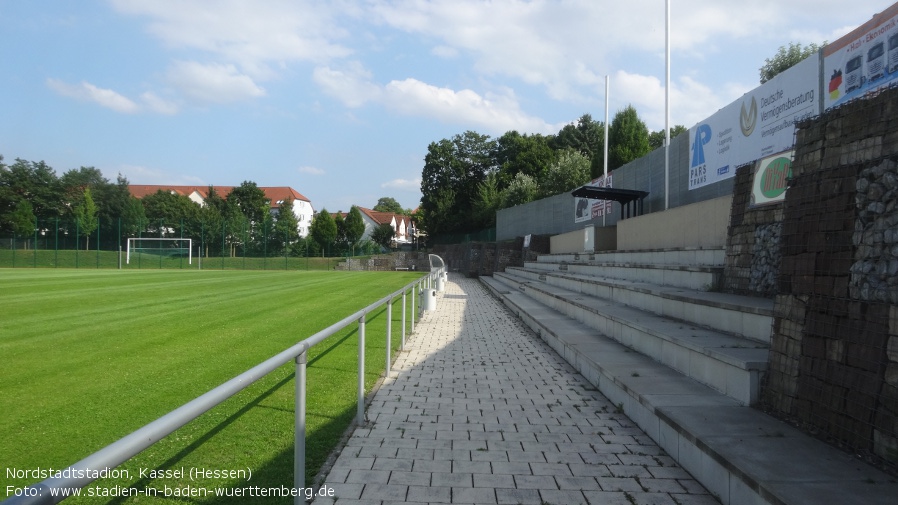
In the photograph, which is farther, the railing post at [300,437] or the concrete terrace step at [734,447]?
the railing post at [300,437]

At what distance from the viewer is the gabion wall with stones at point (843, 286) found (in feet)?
9.80

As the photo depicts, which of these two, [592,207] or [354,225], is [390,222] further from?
[592,207]

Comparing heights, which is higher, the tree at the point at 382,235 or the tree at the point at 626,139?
the tree at the point at 626,139

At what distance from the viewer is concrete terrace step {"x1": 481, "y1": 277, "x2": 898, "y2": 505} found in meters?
2.67

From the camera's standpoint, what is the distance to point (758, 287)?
6410mm

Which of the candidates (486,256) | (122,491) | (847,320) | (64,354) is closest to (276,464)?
(122,491)

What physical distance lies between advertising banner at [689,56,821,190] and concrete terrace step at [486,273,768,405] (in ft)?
13.1

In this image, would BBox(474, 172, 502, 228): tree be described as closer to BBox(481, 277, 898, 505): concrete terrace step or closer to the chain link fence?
the chain link fence

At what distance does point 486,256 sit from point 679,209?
23.7m

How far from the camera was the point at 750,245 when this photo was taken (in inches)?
266

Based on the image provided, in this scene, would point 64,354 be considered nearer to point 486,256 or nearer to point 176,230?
point 486,256

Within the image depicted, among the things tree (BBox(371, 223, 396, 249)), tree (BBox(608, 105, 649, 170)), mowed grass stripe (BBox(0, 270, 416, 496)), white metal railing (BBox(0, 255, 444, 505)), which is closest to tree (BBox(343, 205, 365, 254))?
tree (BBox(371, 223, 396, 249))

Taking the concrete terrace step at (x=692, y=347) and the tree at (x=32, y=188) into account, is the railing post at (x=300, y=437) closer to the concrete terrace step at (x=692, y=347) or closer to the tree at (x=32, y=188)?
the concrete terrace step at (x=692, y=347)

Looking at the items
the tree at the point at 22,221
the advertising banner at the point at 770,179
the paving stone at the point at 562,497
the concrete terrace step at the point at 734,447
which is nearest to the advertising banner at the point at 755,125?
the advertising banner at the point at 770,179
